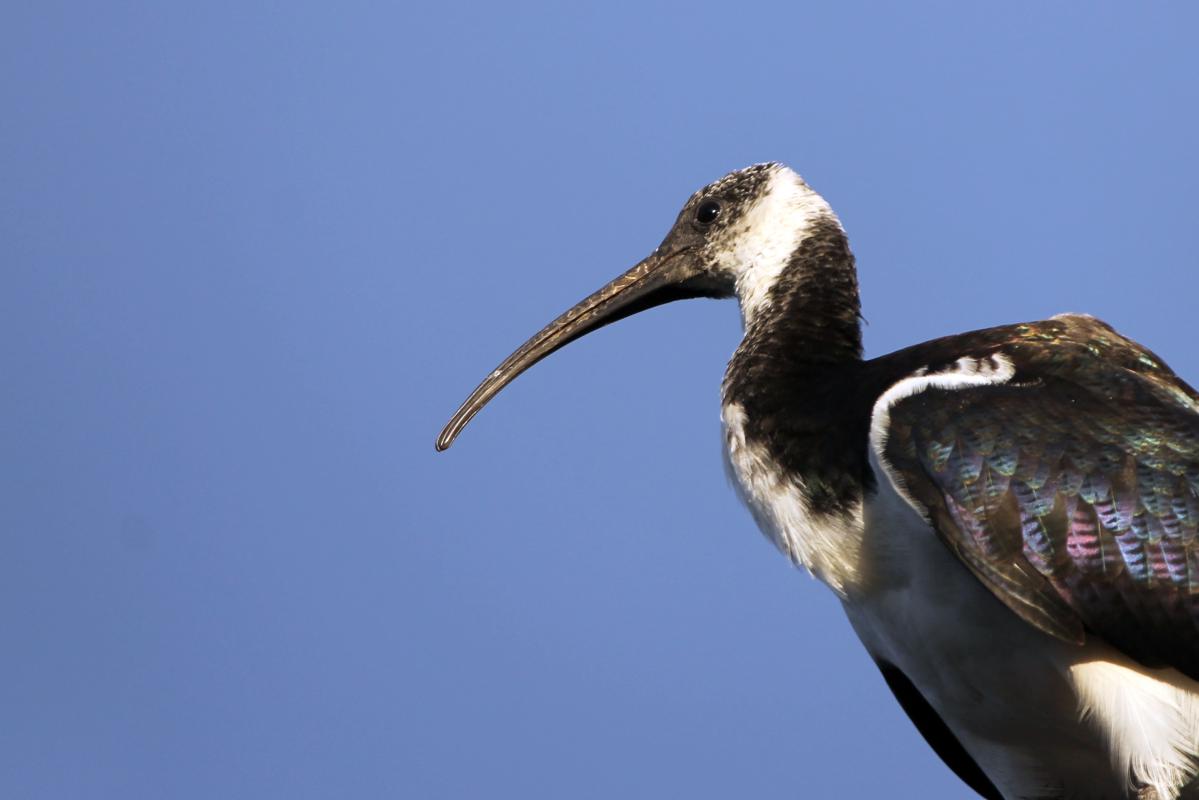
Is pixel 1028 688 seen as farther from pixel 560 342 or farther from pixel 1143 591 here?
pixel 560 342

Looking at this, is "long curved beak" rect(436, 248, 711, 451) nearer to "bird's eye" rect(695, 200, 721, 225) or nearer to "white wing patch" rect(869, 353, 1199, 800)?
"bird's eye" rect(695, 200, 721, 225)

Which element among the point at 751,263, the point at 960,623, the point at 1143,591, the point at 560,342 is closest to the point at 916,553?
the point at 960,623

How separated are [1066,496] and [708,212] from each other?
9.40 feet

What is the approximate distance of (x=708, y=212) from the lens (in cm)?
951

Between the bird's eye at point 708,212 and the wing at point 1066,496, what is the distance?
84.6 inches

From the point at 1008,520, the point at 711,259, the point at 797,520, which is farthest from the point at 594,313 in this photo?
the point at 1008,520

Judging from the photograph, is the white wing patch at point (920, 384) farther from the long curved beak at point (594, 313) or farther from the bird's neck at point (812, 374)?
the long curved beak at point (594, 313)

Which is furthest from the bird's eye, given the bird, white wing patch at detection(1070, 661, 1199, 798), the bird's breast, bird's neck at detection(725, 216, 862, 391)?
white wing patch at detection(1070, 661, 1199, 798)

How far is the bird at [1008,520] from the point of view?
7152mm

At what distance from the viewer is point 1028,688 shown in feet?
24.8

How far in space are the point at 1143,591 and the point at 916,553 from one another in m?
0.85

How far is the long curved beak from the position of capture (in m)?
9.58

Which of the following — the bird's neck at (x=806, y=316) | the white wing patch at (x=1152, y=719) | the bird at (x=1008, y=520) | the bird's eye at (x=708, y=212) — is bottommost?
the white wing patch at (x=1152, y=719)

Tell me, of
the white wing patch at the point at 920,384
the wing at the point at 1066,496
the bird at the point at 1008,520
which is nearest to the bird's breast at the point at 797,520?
the bird at the point at 1008,520
